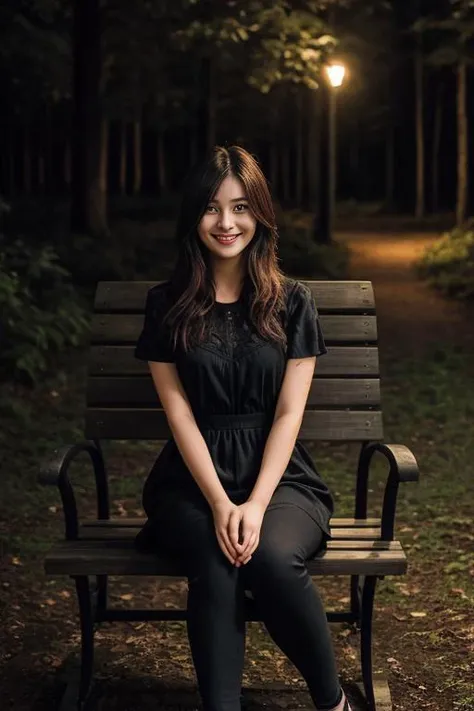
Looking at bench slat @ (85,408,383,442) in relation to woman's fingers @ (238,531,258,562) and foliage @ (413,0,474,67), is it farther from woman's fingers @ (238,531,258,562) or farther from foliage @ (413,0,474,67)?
foliage @ (413,0,474,67)

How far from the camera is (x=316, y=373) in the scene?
4.51m

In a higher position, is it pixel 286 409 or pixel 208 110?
pixel 208 110

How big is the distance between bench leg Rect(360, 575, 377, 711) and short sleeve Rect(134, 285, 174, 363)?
1002 mm

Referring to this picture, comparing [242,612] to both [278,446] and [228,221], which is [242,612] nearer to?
[278,446]

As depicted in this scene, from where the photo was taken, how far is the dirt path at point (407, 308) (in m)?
12.1

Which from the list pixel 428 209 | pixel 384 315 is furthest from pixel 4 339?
pixel 428 209

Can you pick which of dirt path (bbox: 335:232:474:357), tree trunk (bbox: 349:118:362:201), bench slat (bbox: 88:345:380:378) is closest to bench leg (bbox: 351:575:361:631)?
bench slat (bbox: 88:345:380:378)

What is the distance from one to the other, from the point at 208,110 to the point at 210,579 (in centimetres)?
2086

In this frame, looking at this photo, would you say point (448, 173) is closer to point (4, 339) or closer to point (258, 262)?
point (4, 339)

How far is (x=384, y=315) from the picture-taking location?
45.6 ft

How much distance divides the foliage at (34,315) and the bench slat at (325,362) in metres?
4.62

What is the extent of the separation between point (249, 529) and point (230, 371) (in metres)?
0.57

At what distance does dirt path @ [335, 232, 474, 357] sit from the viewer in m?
12.1

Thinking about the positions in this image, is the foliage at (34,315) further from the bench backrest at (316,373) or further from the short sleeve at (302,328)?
the short sleeve at (302,328)
